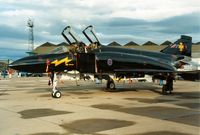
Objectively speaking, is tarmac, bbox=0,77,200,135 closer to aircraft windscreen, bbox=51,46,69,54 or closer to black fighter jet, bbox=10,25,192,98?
black fighter jet, bbox=10,25,192,98

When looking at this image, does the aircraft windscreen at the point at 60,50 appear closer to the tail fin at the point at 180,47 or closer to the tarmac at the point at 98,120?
the tarmac at the point at 98,120

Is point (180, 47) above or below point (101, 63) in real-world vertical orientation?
above

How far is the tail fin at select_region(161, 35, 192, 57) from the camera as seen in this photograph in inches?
925

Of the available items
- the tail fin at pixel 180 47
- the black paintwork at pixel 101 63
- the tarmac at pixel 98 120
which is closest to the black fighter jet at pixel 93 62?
the black paintwork at pixel 101 63

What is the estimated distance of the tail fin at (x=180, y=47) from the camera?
2350cm

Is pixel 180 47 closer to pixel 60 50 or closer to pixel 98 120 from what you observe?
pixel 60 50

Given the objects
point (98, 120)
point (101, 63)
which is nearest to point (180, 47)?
point (101, 63)

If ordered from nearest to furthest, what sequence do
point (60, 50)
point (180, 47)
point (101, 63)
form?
1. point (60, 50)
2. point (101, 63)
3. point (180, 47)

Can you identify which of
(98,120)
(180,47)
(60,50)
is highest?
(180,47)

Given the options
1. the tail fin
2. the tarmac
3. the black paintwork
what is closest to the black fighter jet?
the black paintwork

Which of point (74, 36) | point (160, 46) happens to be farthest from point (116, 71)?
point (160, 46)

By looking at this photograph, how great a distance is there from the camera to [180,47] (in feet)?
77.3

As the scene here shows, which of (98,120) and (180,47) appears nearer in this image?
(98,120)

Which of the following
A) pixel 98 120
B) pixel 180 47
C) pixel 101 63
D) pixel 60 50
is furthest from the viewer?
pixel 180 47
